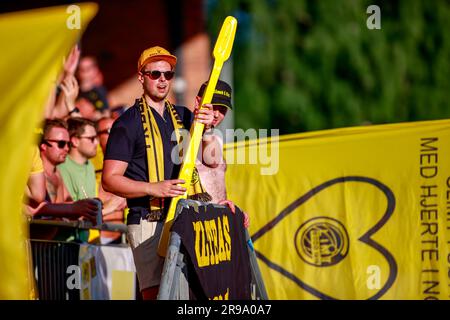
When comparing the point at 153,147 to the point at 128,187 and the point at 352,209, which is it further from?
the point at 352,209

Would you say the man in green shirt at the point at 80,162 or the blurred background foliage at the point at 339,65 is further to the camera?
the blurred background foliage at the point at 339,65

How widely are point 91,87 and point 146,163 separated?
17.9 feet

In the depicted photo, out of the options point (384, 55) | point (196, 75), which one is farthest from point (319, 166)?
point (384, 55)

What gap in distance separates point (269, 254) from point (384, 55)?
389 inches

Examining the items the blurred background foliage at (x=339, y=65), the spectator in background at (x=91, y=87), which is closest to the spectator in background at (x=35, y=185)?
the spectator in background at (x=91, y=87)

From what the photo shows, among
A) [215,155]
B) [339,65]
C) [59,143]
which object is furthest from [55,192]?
[339,65]

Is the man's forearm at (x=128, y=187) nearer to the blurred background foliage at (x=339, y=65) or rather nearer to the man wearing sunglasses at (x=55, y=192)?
the man wearing sunglasses at (x=55, y=192)

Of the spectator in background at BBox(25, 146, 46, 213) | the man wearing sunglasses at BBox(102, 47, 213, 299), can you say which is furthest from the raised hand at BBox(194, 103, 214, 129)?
the spectator in background at BBox(25, 146, 46, 213)

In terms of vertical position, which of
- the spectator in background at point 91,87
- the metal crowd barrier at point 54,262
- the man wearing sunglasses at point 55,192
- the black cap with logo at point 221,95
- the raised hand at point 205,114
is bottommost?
the metal crowd barrier at point 54,262

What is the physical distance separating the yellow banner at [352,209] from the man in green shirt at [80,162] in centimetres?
121

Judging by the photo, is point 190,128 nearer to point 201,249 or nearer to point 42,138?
point 201,249

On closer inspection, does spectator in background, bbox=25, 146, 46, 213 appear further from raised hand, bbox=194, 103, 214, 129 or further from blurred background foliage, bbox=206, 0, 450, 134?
blurred background foliage, bbox=206, 0, 450, 134

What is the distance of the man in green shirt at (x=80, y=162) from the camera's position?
8.34 metres

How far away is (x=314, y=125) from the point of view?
17328 millimetres
